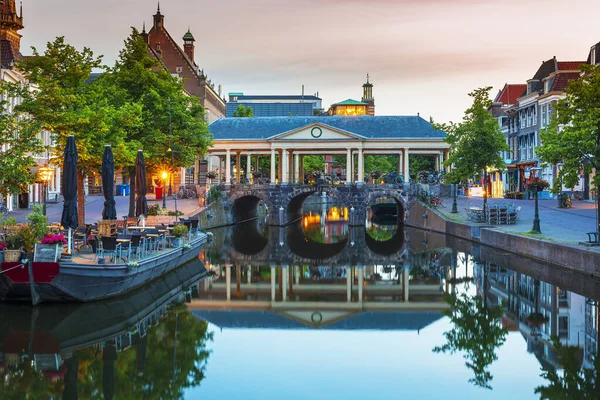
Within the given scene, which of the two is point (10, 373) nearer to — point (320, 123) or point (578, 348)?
point (578, 348)

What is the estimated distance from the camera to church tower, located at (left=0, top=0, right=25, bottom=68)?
53.0 meters

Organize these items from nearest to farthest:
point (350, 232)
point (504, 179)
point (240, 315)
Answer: point (240, 315)
point (350, 232)
point (504, 179)

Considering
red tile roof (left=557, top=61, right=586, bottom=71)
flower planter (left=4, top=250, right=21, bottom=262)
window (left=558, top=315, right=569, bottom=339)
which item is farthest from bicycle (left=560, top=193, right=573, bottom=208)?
flower planter (left=4, top=250, right=21, bottom=262)

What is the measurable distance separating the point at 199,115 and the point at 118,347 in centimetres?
3799

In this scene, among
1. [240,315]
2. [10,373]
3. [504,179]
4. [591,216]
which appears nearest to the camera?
[10,373]

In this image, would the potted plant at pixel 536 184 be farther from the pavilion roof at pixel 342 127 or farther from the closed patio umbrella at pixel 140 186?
the pavilion roof at pixel 342 127

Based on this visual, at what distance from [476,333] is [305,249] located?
953 inches

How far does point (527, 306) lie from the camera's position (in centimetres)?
2227

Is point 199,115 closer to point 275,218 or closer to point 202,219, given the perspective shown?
point 202,219

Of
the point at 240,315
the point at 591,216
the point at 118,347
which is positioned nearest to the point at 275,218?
the point at 591,216

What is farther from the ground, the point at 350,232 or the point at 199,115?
the point at 199,115

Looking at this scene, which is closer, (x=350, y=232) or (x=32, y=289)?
(x=32, y=289)

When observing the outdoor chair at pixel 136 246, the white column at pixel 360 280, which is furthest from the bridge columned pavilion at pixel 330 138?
the outdoor chair at pixel 136 246

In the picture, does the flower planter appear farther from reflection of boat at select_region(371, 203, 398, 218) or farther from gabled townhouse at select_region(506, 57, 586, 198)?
reflection of boat at select_region(371, 203, 398, 218)
